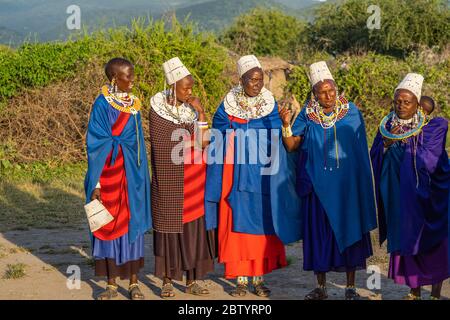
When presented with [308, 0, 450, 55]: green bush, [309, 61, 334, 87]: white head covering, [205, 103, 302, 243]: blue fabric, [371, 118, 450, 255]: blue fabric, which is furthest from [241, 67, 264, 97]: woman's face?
[308, 0, 450, 55]: green bush

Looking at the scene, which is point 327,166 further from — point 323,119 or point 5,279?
point 5,279

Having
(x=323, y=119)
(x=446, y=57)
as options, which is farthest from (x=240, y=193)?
(x=446, y=57)

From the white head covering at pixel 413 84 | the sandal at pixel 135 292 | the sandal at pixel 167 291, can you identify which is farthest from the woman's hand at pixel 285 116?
the sandal at pixel 135 292

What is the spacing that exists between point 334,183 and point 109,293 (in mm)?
1998

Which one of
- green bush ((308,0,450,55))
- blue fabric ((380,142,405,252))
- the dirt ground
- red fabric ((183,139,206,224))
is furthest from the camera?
green bush ((308,0,450,55))

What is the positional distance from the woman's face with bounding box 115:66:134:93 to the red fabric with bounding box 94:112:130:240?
0.70 ft

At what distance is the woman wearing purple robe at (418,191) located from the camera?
5992 millimetres

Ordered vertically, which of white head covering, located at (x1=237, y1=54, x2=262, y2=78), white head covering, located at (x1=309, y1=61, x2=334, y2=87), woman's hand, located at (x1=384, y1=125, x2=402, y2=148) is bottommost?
woman's hand, located at (x1=384, y1=125, x2=402, y2=148)

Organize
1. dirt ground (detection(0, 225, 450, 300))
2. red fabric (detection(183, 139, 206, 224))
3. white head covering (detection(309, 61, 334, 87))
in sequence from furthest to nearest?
dirt ground (detection(0, 225, 450, 300)) < red fabric (detection(183, 139, 206, 224)) < white head covering (detection(309, 61, 334, 87))

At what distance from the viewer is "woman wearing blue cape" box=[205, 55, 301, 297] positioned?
6.40 metres

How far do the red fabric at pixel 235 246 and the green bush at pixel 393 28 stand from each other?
57.8ft

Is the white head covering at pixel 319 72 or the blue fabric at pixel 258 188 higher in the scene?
the white head covering at pixel 319 72

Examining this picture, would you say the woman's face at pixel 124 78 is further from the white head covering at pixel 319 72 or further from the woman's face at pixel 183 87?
the white head covering at pixel 319 72

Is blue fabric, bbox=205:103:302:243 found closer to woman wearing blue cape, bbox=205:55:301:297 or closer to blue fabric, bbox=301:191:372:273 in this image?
woman wearing blue cape, bbox=205:55:301:297
